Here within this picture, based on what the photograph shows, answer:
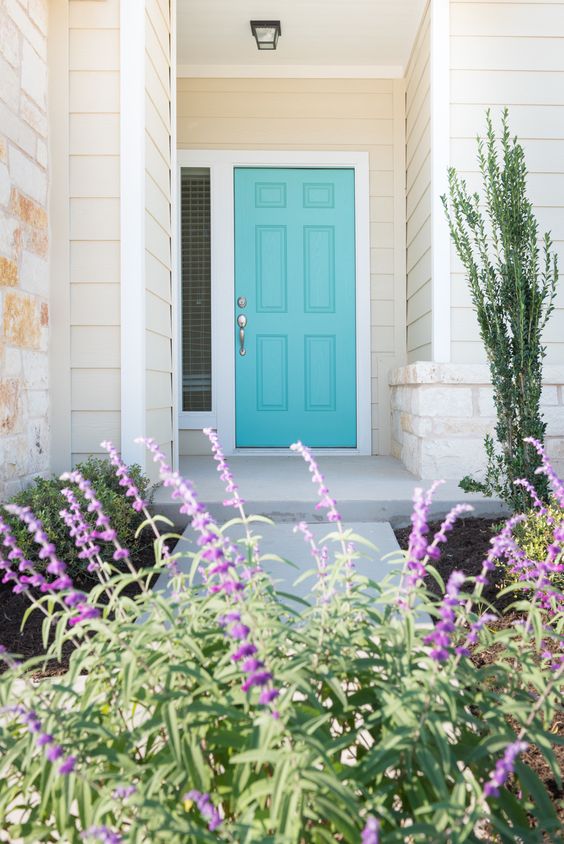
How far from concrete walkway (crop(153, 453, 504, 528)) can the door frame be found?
85 cm

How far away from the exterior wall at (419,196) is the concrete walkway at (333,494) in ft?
2.58

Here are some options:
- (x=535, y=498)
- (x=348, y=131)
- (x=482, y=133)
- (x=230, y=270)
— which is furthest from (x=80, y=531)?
(x=348, y=131)

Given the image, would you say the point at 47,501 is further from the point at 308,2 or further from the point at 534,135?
the point at 308,2

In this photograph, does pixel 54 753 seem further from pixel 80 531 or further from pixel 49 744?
pixel 80 531

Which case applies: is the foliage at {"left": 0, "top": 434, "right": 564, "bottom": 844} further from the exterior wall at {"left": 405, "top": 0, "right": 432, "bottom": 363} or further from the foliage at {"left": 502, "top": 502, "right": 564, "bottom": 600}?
the exterior wall at {"left": 405, "top": 0, "right": 432, "bottom": 363}

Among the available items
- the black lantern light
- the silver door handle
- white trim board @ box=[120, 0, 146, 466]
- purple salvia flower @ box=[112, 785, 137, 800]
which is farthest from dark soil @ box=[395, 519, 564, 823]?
the black lantern light

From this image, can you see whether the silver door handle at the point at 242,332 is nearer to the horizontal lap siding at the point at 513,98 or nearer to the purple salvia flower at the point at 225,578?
the horizontal lap siding at the point at 513,98

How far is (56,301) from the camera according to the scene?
12.1 feet

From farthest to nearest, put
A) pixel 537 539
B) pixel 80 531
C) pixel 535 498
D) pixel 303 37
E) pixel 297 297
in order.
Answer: pixel 297 297, pixel 303 37, pixel 537 539, pixel 535 498, pixel 80 531

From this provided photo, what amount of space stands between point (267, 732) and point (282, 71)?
5492 mm

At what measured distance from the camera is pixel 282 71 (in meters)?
5.60

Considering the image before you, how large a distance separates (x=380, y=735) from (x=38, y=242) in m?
2.99

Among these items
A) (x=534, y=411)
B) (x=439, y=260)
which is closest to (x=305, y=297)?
(x=439, y=260)

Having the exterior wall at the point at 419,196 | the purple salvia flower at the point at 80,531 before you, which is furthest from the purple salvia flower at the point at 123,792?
the exterior wall at the point at 419,196
